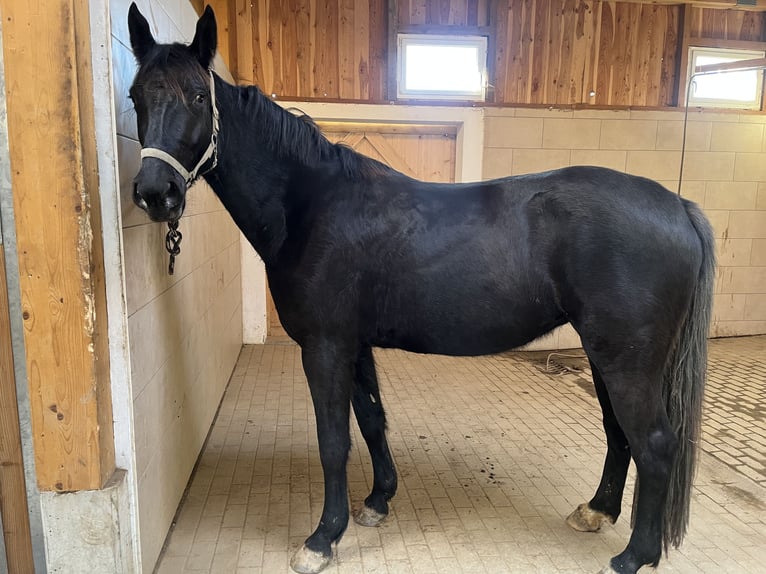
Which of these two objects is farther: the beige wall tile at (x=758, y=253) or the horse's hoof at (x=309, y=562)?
the beige wall tile at (x=758, y=253)

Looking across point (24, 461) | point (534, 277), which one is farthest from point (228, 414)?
point (534, 277)

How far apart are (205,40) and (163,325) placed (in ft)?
3.45

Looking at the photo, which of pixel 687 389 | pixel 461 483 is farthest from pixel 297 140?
pixel 461 483

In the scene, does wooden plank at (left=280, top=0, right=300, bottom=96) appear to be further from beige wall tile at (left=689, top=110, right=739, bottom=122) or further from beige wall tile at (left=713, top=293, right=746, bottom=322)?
beige wall tile at (left=713, top=293, right=746, bottom=322)

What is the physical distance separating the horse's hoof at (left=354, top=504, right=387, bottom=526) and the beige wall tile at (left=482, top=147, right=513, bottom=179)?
3313 millimetres

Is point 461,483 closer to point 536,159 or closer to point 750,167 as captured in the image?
point 536,159

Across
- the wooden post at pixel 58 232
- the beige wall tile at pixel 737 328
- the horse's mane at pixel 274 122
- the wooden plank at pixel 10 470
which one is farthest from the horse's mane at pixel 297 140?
the beige wall tile at pixel 737 328

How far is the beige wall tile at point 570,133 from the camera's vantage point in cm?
465

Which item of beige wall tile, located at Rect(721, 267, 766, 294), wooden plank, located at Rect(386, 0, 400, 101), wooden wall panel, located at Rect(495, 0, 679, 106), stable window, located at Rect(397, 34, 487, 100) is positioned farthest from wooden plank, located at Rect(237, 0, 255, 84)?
beige wall tile, located at Rect(721, 267, 766, 294)

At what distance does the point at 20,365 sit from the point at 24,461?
11.3 inches

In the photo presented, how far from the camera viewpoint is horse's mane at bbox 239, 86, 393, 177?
68.9 inches

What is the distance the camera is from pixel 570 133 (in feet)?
15.3

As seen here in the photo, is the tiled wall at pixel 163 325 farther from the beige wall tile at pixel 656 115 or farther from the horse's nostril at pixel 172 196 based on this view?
the beige wall tile at pixel 656 115

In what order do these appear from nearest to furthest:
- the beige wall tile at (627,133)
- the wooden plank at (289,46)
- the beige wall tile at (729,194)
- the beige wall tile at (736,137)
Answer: the wooden plank at (289,46)
the beige wall tile at (627,133)
the beige wall tile at (736,137)
the beige wall tile at (729,194)
